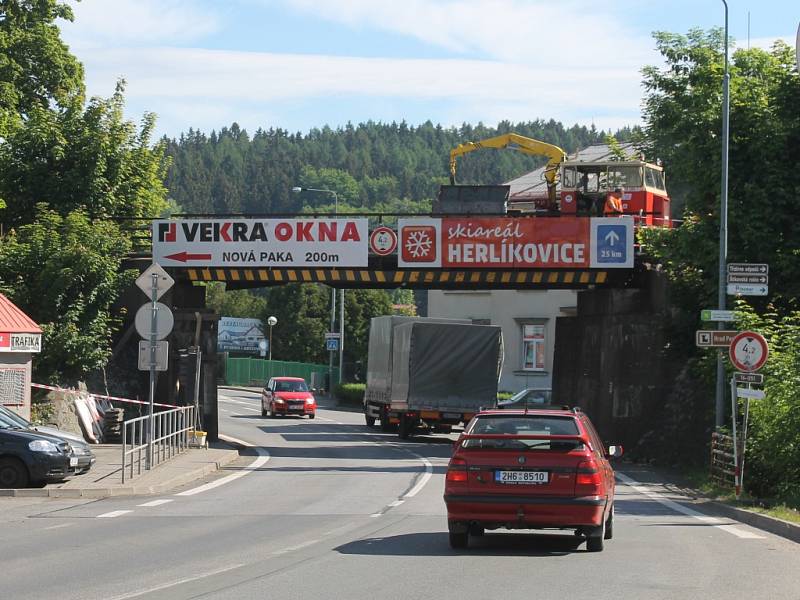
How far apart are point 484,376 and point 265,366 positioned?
55.1m

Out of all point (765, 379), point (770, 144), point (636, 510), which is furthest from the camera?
point (770, 144)

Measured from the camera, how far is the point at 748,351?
20.4m

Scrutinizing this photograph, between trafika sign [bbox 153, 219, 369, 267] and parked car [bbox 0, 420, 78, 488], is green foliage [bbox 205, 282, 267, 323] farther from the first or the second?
parked car [bbox 0, 420, 78, 488]

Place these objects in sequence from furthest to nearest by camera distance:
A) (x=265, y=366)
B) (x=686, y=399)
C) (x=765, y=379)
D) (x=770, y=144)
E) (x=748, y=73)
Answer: (x=265, y=366) → (x=748, y=73) → (x=686, y=399) → (x=770, y=144) → (x=765, y=379)

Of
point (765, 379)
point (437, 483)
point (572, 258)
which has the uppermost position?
point (572, 258)

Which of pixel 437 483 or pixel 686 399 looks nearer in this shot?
pixel 437 483

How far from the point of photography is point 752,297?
29.0 metres

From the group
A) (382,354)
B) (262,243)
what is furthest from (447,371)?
(262,243)

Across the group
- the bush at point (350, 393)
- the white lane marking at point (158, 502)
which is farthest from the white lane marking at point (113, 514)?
the bush at point (350, 393)

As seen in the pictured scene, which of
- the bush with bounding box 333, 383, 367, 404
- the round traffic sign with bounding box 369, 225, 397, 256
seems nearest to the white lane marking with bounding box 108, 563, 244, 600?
the round traffic sign with bounding box 369, 225, 397, 256

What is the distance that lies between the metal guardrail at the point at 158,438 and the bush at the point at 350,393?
1323 inches

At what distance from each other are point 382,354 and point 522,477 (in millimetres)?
29204

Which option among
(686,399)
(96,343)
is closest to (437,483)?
(686,399)

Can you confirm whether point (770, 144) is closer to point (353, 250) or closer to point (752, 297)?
point (752, 297)
